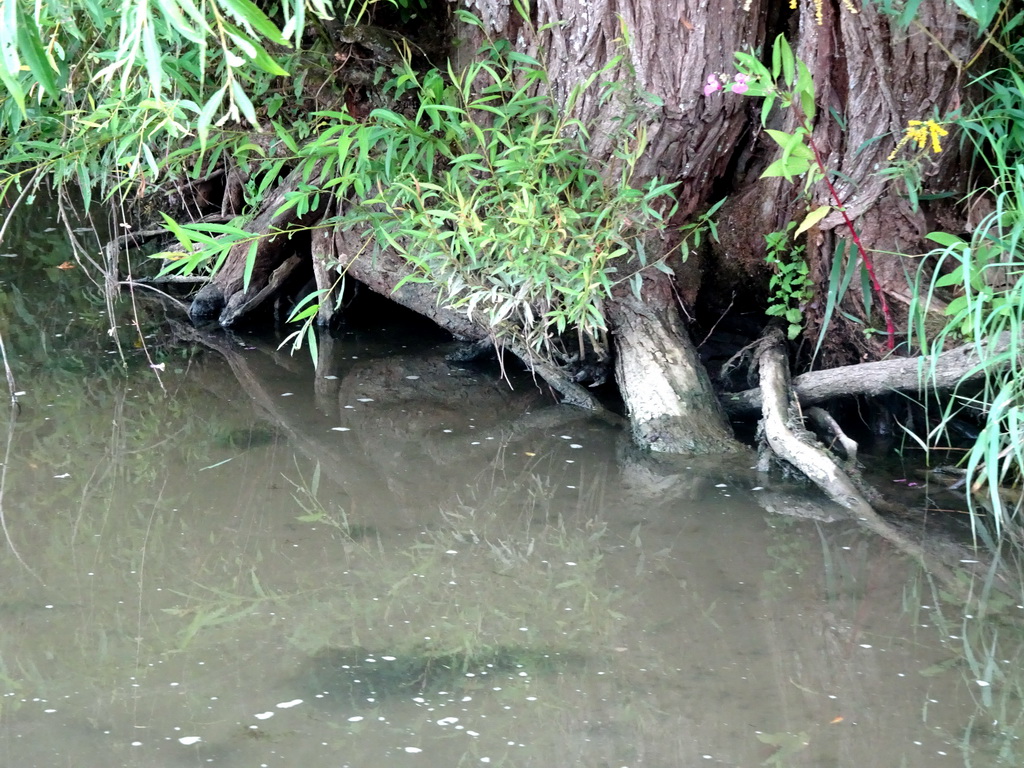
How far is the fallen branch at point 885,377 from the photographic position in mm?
3197

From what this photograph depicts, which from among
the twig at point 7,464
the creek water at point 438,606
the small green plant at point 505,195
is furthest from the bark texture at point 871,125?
the twig at point 7,464

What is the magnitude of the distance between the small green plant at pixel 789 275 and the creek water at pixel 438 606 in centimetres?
67

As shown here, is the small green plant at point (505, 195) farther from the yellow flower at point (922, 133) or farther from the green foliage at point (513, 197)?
the yellow flower at point (922, 133)

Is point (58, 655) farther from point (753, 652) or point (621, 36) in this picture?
point (621, 36)

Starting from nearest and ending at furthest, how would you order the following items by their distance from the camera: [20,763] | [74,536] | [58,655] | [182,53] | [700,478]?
[20,763] < [58,655] < [74,536] < [700,478] < [182,53]

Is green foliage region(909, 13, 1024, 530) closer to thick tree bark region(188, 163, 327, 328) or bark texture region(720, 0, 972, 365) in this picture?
bark texture region(720, 0, 972, 365)

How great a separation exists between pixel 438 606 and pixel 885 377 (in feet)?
5.69

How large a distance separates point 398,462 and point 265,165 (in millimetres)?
1215

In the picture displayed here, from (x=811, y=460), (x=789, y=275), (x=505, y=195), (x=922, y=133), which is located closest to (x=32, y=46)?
(x=505, y=195)

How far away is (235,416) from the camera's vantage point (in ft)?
12.6

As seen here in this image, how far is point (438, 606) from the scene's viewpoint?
8.61 feet

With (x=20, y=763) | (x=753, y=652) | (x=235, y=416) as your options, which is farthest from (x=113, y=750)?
Result: (x=235, y=416)

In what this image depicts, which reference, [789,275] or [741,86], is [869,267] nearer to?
[789,275]

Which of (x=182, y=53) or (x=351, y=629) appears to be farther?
(x=182, y=53)
